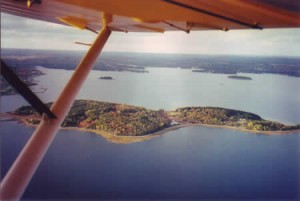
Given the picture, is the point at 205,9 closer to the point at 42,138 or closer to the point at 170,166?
the point at 42,138

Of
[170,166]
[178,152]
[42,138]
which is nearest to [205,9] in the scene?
[42,138]

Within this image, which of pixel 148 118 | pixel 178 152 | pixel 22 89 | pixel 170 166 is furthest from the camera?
pixel 148 118

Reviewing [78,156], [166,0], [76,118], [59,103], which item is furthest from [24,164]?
[76,118]

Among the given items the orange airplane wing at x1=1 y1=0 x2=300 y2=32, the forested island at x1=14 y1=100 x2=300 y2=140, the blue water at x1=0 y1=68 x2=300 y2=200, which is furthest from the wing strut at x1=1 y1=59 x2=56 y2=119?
the forested island at x1=14 y1=100 x2=300 y2=140

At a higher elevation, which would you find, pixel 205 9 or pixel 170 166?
pixel 170 166

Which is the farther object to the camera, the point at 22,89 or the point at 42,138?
the point at 42,138

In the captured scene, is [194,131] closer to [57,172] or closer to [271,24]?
[57,172]
